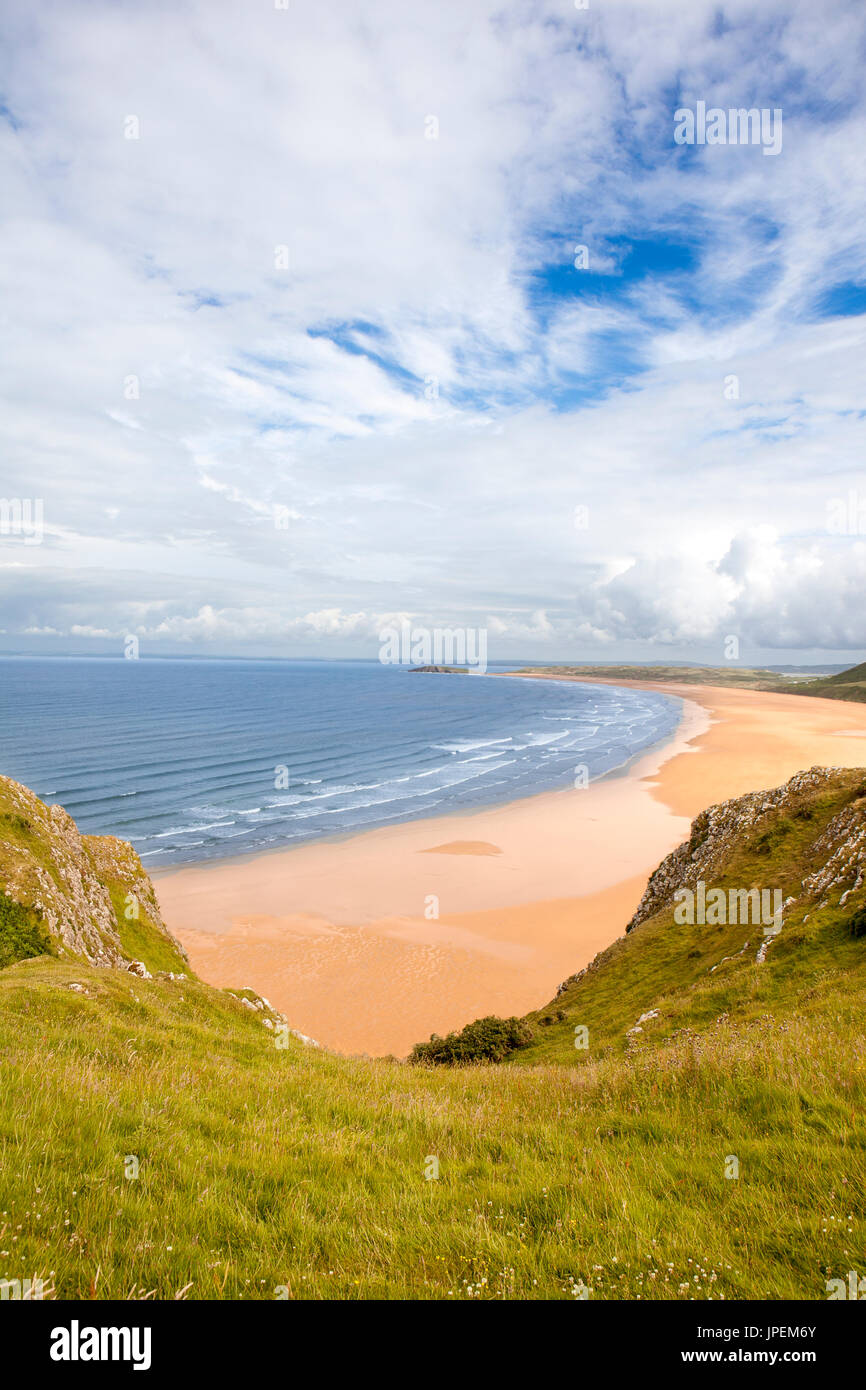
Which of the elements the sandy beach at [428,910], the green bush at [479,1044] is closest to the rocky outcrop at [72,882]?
the sandy beach at [428,910]

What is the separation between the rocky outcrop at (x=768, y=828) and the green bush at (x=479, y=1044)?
24.1 feet

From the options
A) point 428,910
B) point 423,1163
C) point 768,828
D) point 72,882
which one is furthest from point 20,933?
point 428,910

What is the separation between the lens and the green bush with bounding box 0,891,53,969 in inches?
533

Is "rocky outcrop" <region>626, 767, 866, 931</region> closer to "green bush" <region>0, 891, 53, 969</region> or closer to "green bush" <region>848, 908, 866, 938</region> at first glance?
"green bush" <region>848, 908, 866, 938</region>

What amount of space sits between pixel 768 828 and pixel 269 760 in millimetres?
61091

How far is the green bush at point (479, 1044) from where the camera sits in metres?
15.3

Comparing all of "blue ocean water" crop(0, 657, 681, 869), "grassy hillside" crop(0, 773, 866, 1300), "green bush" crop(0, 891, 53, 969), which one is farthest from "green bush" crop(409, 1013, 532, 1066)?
"blue ocean water" crop(0, 657, 681, 869)

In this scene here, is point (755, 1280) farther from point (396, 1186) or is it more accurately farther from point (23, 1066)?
point (23, 1066)

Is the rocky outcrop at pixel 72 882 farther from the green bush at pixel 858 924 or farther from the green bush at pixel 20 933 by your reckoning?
the green bush at pixel 858 924

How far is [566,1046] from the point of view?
45.7 feet

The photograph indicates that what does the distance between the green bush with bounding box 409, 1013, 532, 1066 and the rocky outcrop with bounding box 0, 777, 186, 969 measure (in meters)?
8.47

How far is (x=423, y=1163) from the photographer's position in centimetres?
619

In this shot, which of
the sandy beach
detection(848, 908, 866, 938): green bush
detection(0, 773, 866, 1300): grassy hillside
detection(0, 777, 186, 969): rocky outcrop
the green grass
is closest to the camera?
detection(0, 773, 866, 1300): grassy hillside
